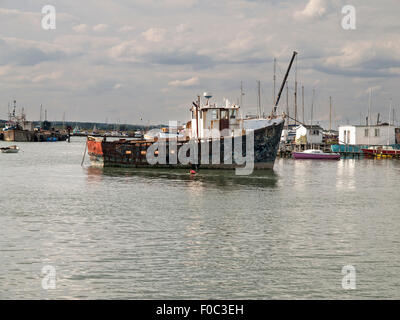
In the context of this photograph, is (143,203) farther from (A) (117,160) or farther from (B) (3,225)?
(A) (117,160)

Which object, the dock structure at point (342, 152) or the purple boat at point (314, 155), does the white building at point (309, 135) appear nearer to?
the dock structure at point (342, 152)

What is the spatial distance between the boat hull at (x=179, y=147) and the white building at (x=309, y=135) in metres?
43.5

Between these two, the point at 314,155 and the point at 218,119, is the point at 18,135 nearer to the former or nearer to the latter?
the point at 314,155

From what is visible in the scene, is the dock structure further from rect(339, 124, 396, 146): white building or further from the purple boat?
the purple boat

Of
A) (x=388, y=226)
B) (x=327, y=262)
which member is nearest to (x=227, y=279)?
(x=327, y=262)

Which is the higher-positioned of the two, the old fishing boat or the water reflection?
the old fishing boat

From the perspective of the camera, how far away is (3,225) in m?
22.8

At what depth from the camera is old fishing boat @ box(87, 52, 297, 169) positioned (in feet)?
167

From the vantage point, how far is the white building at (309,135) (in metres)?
95.8

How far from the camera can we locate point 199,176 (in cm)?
4853

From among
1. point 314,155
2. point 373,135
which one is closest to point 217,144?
point 314,155

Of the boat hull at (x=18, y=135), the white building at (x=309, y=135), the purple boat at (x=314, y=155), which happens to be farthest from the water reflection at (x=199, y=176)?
the boat hull at (x=18, y=135)

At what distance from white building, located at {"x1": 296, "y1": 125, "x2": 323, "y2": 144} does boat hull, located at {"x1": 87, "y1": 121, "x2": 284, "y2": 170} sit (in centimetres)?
4349

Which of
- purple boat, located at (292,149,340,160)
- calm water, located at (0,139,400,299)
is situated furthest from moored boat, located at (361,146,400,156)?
calm water, located at (0,139,400,299)
